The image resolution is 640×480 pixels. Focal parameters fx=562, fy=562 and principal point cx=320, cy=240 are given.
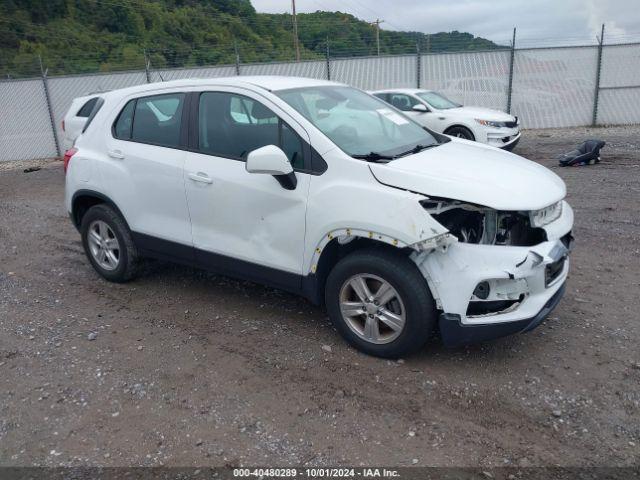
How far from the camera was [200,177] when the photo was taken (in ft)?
14.3

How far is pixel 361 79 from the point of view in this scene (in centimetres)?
1761

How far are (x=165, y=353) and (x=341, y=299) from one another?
137 cm

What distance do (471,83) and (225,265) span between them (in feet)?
47.9

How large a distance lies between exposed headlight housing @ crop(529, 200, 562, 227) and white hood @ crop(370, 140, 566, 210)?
0.08 metres

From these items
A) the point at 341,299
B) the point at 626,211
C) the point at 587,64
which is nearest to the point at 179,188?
the point at 341,299

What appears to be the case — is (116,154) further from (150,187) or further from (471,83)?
(471,83)

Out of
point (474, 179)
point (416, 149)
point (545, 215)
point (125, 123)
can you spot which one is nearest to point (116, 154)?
point (125, 123)

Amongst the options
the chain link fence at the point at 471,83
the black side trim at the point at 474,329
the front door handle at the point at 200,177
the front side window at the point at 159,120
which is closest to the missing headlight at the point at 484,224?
the black side trim at the point at 474,329

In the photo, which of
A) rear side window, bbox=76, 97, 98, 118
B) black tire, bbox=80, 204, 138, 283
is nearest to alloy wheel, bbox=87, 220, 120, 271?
black tire, bbox=80, 204, 138, 283

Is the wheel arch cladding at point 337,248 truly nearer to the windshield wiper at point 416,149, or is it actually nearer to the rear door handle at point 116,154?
the windshield wiper at point 416,149

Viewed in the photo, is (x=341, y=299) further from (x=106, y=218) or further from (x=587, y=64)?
(x=587, y=64)

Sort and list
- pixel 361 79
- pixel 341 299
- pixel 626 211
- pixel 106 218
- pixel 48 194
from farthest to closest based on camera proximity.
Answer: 1. pixel 361 79
2. pixel 48 194
3. pixel 626 211
4. pixel 106 218
5. pixel 341 299

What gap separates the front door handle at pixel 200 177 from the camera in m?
4.30

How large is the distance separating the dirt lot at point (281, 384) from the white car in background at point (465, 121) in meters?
6.63
